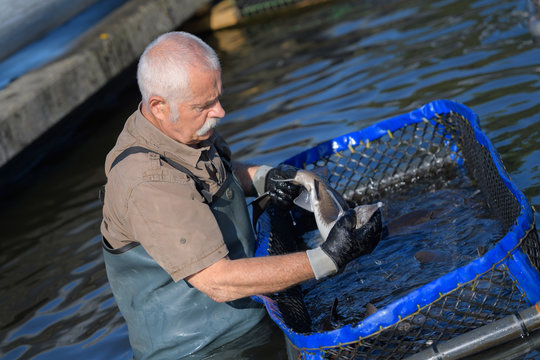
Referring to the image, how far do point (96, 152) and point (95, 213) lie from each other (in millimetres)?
1906

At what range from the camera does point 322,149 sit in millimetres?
4945

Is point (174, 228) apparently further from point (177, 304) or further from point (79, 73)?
point (79, 73)

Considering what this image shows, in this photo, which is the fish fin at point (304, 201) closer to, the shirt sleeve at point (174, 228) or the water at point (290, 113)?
the water at point (290, 113)

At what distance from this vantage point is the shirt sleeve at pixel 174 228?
322cm

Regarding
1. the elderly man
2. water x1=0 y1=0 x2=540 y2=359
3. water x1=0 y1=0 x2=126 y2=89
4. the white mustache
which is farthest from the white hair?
water x1=0 y1=0 x2=126 y2=89

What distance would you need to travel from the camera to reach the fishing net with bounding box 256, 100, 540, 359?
2914mm

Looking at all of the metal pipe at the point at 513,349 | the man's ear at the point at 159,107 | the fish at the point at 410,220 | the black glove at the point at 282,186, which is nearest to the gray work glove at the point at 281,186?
the black glove at the point at 282,186

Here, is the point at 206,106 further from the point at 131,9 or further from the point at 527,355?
the point at 131,9

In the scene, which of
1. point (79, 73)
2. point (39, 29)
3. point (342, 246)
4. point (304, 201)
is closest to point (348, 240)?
point (342, 246)

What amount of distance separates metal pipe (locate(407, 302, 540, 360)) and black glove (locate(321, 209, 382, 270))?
66cm

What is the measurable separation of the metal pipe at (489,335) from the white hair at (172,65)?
5.57ft

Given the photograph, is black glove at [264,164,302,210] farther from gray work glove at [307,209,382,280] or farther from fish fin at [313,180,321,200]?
gray work glove at [307,209,382,280]

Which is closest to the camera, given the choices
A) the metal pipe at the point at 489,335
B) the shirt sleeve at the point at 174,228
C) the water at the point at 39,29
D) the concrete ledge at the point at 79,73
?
the metal pipe at the point at 489,335

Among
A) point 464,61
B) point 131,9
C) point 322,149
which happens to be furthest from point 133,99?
point 322,149
